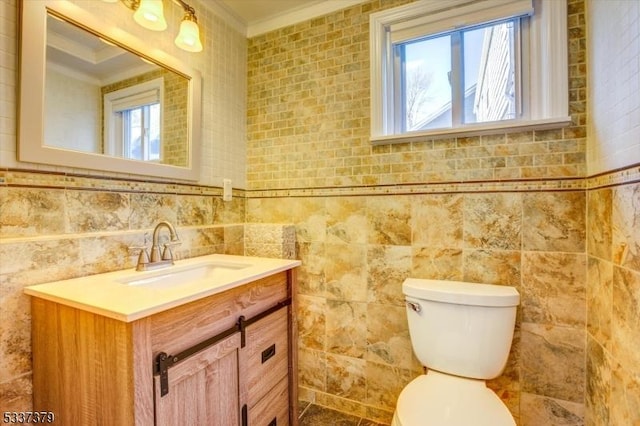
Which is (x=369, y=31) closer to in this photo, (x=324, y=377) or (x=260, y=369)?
(x=260, y=369)

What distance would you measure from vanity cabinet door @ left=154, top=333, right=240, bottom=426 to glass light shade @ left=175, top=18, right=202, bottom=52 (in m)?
1.34

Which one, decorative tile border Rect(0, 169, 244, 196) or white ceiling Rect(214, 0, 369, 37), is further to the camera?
white ceiling Rect(214, 0, 369, 37)

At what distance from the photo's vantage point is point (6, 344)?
3.07ft

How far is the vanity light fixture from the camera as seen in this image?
1256mm

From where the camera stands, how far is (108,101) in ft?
3.99

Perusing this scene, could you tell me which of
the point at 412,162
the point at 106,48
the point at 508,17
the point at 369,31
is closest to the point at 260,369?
the point at 412,162

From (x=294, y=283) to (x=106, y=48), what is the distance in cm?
130

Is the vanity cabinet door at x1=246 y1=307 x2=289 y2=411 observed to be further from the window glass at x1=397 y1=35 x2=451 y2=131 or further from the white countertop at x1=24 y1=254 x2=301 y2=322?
the window glass at x1=397 y1=35 x2=451 y2=131

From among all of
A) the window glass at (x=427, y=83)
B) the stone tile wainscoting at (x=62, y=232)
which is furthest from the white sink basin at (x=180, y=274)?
the window glass at (x=427, y=83)

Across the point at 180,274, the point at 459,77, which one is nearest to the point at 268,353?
the point at 180,274

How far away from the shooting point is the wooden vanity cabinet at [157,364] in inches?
30.2

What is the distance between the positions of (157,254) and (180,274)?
0.13 metres

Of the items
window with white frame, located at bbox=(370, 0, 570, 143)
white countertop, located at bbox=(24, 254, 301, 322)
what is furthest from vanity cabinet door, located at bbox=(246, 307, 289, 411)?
window with white frame, located at bbox=(370, 0, 570, 143)

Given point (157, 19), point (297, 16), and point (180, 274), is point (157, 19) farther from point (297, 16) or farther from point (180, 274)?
point (180, 274)
